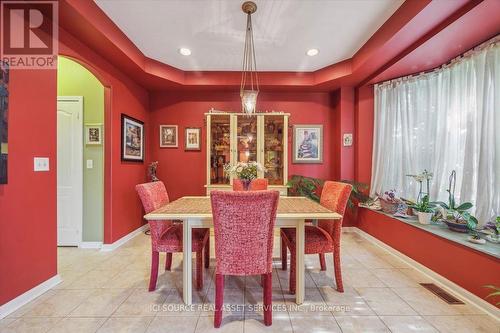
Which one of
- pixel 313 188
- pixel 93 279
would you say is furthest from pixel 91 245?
pixel 313 188

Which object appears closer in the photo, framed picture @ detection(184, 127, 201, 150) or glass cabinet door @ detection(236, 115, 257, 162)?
glass cabinet door @ detection(236, 115, 257, 162)

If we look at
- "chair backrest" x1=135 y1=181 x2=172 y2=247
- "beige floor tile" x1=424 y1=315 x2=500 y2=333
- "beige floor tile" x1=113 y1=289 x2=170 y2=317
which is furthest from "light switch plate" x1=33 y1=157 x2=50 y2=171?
"beige floor tile" x1=424 y1=315 x2=500 y2=333

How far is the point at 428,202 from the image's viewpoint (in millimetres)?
2555

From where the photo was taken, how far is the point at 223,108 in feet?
13.0

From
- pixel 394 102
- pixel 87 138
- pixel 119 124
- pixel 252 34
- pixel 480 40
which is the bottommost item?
pixel 87 138

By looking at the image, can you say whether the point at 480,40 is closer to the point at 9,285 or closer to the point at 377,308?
the point at 377,308

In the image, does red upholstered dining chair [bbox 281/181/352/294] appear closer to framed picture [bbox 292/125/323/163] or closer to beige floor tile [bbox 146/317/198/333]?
beige floor tile [bbox 146/317/198/333]

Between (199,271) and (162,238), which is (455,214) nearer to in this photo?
(199,271)

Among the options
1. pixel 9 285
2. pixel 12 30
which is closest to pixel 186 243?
pixel 9 285

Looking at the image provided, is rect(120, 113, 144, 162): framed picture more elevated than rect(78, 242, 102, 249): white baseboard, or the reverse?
rect(120, 113, 144, 162): framed picture

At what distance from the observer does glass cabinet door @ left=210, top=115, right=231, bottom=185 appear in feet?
12.1

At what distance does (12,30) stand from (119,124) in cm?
145

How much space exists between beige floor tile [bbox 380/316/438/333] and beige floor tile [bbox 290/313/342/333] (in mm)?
385

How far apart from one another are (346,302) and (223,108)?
3.27 metres
